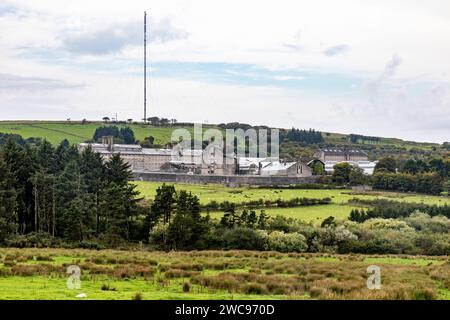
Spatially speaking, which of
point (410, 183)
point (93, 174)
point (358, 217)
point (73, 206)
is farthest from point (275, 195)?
point (73, 206)

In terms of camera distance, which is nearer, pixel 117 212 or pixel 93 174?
pixel 117 212

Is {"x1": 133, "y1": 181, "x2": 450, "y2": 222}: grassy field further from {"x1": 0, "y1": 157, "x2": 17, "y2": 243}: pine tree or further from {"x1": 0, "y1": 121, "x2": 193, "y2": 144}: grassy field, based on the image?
{"x1": 0, "y1": 121, "x2": 193, "y2": 144}: grassy field

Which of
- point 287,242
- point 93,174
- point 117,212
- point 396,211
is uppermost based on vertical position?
point 93,174

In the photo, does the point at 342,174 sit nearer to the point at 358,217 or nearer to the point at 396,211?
the point at 396,211

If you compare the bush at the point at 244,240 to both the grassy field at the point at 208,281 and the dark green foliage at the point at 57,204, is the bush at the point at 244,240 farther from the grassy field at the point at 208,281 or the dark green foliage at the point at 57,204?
the grassy field at the point at 208,281

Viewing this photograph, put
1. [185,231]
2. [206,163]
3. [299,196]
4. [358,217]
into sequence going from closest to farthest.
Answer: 1. [185,231]
2. [358,217]
3. [299,196]
4. [206,163]

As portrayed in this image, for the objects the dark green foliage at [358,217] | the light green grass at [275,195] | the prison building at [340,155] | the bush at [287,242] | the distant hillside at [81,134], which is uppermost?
the distant hillside at [81,134]

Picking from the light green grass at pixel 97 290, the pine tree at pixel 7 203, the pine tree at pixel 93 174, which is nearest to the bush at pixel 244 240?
the pine tree at pixel 93 174

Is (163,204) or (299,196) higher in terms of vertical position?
(163,204)

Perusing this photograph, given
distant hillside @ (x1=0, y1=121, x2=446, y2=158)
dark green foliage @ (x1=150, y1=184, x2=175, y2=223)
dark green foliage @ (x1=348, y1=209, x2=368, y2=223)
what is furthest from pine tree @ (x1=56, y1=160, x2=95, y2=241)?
distant hillside @ (x1=0, y1=121, x2=446, y2=158)

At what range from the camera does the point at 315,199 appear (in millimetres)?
68938

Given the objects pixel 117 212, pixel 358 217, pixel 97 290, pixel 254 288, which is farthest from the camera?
pixel 358 217

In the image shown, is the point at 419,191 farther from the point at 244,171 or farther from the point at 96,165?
the point at 96,165
